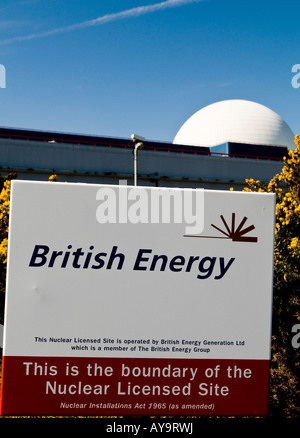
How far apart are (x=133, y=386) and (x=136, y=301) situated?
81 cm

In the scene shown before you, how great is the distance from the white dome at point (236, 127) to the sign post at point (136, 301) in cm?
6028

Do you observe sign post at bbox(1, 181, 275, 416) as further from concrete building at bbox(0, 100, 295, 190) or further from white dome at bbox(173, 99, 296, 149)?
white dome at bbox(173, 99, 296, 149)

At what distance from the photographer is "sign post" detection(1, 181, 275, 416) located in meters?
4.01

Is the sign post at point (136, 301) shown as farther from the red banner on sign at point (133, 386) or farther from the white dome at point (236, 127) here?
the white dome at point (236, 127)

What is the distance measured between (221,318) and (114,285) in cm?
105

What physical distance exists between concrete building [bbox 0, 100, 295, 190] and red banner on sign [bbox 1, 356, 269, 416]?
37.6m

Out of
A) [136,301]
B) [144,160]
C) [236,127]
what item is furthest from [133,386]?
[236,127]

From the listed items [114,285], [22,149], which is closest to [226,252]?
[114,285]

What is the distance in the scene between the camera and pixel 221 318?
13.6 feet

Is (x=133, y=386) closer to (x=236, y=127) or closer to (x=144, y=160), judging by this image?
(x=144, y=160)

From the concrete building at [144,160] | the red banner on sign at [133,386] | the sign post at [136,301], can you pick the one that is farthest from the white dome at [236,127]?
the red banner on sign at [133,386]

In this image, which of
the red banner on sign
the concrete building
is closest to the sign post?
the red banner on sign

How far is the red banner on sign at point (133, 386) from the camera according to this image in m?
4.03
